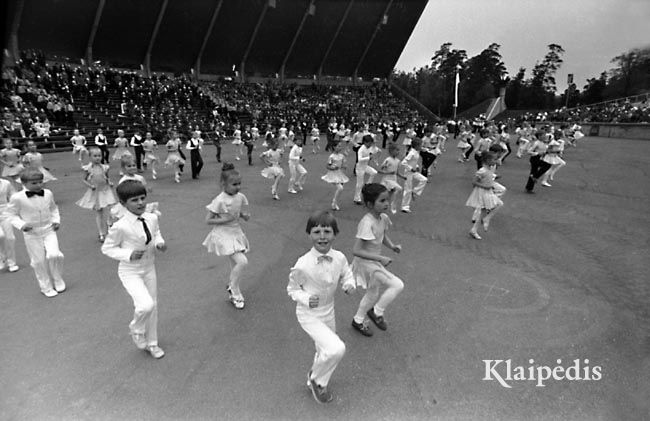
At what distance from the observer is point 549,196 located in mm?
12312

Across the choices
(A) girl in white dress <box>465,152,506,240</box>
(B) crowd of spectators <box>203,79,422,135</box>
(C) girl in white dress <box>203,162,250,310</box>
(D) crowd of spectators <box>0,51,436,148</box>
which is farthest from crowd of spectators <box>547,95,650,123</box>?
(C) girl in white dress <box>203,162,250,310</box>

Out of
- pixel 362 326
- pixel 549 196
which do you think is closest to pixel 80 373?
pixel 362 326

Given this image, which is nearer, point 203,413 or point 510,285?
point 203,413

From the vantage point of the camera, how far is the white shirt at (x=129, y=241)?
3861 millimetres

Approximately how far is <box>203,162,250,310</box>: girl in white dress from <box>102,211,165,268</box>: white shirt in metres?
1.03

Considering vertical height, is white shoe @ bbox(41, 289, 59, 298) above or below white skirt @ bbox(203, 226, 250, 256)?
below

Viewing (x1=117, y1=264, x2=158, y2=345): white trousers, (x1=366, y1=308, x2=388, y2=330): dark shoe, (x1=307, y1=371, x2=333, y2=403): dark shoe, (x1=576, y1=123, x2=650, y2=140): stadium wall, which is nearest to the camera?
(x1=307, y1=371, x2=333, y2=403): dark shoe

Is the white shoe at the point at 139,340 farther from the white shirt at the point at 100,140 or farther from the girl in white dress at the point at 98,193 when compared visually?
the white shirt at the point at 100,140

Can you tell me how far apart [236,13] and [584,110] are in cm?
4171

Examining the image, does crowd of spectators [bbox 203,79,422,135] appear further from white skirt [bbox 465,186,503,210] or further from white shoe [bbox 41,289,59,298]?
white shoe [bbox 41,289,59,298]

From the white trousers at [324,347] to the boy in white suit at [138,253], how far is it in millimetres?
1679

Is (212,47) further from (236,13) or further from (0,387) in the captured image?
(0,387)

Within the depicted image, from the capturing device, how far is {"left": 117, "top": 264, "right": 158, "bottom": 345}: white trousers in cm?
381

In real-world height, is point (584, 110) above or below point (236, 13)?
below
